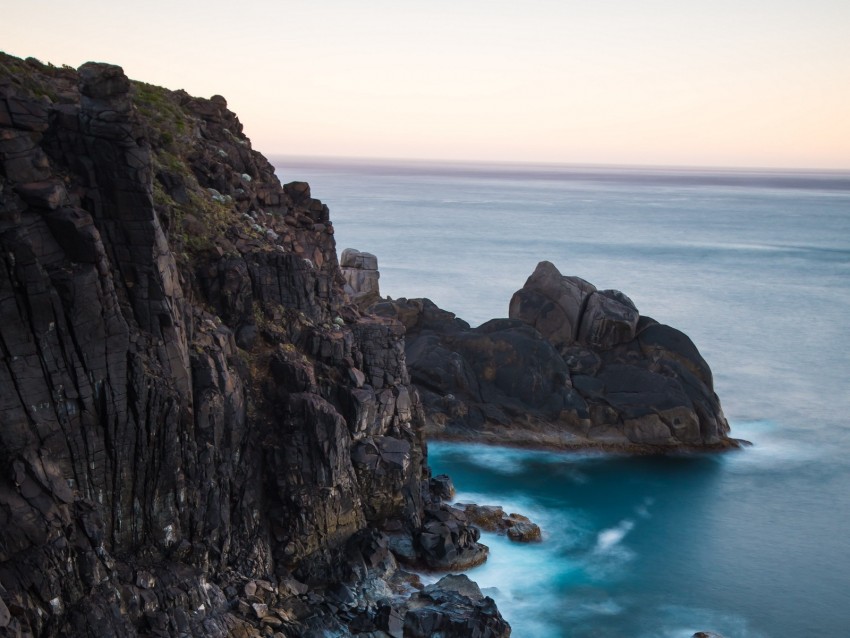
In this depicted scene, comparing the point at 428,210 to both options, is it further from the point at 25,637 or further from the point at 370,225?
the point at 25,637

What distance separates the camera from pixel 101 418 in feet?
77.3

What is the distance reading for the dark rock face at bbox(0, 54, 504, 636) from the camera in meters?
22.0

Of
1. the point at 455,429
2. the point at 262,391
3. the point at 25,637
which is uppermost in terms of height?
the point at 262,391

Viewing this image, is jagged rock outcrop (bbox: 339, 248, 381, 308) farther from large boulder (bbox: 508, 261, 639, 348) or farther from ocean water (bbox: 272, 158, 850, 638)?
ocean water (bbox: 272, 158, 850, 638)

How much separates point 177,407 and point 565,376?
2989 cm

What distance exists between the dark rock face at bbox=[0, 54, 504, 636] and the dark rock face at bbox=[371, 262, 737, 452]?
50.2 ft

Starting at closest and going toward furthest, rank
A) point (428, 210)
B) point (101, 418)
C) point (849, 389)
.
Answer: point (101, 418)
point (849, 389)
point (428, 210)

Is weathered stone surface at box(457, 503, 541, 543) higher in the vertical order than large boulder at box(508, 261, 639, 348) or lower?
lower

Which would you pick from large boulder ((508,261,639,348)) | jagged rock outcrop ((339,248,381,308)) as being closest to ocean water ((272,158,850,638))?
large boulder ((508,261,639,348))

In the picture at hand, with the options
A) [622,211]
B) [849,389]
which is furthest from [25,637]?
[622,211]

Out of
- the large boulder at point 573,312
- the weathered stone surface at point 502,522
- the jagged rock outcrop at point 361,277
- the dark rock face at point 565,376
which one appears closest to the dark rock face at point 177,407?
the weathered stone surface at point 502,522

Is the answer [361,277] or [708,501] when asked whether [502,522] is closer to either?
[708,501]

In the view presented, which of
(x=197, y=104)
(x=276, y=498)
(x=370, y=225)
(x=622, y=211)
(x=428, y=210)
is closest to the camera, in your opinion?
(x=276, y=498)

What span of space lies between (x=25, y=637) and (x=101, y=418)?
18.6ft
